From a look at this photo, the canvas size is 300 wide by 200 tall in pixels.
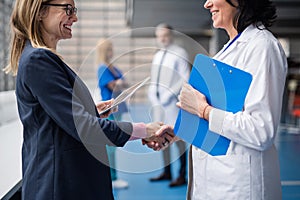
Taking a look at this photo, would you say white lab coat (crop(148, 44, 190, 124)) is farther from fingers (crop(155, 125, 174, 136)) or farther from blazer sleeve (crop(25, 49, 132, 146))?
blazer sleeve (crop(25, 49, 132, 146))

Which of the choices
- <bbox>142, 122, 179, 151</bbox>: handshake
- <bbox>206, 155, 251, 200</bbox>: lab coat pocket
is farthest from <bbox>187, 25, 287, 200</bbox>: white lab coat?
<bbox>142, 122, 179, 151</bbox>: handshake

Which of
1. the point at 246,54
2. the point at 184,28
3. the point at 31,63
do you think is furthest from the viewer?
the point at 184,28

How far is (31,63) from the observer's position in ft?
3.74

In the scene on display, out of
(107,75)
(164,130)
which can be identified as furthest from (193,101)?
(107,75)

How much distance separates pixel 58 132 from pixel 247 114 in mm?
624

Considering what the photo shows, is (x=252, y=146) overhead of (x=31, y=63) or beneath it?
beneath

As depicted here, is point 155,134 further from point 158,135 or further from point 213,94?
point 213,94

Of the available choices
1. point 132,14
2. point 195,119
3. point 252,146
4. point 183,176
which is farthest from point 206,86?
point 132,14

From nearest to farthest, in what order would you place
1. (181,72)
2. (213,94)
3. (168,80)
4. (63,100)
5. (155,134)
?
(63,100), (213,94), (155,134), (168,80), (181,72)

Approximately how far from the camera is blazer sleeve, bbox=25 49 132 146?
3.75ft

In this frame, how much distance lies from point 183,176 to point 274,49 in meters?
2.80

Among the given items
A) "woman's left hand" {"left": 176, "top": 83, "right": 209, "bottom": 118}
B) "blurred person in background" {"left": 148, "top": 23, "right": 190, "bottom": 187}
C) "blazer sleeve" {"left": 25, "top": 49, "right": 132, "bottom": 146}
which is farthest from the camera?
"blurred person in background" {"left": 148, "top": 23, "right": 190, "bottom": 187}

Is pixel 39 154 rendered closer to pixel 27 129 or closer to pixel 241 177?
pixel 27 129

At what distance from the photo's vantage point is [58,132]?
1.21 meters
